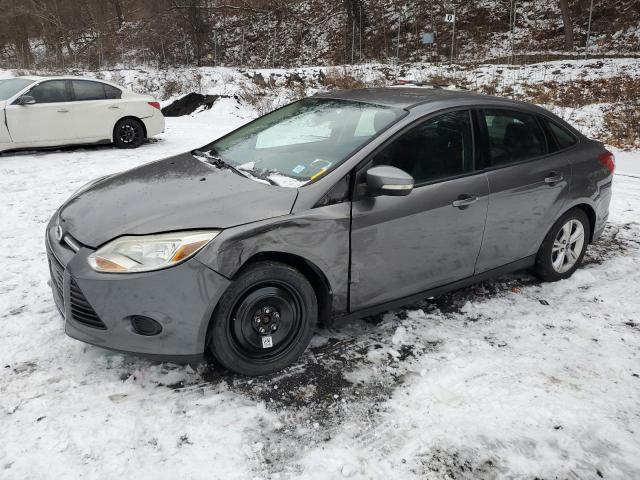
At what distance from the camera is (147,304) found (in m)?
2.46

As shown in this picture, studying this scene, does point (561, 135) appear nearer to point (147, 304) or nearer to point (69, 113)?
point (147, 304)

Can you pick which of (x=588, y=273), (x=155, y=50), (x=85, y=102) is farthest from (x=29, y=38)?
(x=588, y=273)

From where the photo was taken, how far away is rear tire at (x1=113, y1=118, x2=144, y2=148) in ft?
31.0

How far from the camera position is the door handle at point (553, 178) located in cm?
371

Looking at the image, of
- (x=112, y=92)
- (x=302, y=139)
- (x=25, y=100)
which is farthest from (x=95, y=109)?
(x=302, y=139)

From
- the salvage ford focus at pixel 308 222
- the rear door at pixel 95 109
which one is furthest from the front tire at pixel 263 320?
the rear door at pixel 95 109

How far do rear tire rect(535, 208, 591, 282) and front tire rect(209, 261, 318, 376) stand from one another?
2.11 metres

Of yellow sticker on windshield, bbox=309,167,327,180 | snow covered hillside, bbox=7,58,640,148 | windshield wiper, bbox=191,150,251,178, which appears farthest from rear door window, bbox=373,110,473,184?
snow covered hillside, bbox=7,58,640,148

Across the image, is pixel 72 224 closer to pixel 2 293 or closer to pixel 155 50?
pixel 2 293

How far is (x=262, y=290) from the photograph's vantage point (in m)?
2.66

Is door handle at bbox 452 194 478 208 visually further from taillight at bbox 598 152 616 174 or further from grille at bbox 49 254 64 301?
grille at bbox 49 254 64 301

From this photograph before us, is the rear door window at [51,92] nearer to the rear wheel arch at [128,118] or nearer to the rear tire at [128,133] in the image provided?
the rear wheel arch at [128,118]

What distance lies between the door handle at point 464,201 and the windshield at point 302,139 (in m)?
0.65

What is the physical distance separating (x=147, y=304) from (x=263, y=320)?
608 mm
